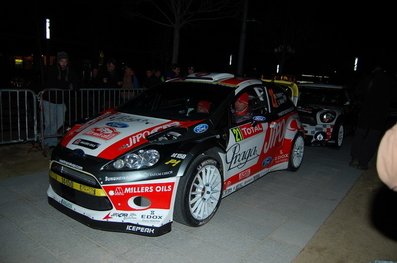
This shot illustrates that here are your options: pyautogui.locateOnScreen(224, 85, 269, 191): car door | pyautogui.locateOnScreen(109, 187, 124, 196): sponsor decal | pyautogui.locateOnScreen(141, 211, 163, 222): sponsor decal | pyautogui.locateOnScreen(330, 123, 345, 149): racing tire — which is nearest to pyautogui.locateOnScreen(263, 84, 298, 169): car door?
pyautogui.locateOnScreen(224, 85, 269, 191): car door

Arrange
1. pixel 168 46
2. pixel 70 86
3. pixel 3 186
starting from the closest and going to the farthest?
pixel 3 186 < pixel 70 86 < pixel 168 46

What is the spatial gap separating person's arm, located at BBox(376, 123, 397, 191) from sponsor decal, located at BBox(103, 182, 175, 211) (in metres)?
2.17

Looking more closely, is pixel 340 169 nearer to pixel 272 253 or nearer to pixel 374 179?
pixel 374 179

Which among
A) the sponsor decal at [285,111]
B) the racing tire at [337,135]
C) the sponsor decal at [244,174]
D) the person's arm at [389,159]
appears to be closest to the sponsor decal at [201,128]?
the sponsor decal at [244,174]

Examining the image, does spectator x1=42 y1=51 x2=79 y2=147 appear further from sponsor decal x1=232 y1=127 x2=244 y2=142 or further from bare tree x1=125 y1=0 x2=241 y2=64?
bare tree x1=125 y1=0 x2=241 y2=64

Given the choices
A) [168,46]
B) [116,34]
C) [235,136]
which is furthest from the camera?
[116,34]

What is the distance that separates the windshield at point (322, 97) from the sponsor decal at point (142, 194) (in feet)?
19.6

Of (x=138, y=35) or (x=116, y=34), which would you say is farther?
(x=138, y=35)

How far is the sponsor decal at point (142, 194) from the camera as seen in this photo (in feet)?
10.6

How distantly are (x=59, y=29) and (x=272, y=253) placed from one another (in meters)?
19.5

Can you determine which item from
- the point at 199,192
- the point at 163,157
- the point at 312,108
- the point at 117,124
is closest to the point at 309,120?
the point at 312,108

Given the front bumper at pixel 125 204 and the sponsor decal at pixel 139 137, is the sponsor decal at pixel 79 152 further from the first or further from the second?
the sponsor decal at pixel 139 137

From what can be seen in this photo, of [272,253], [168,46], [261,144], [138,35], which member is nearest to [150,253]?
[272,253]

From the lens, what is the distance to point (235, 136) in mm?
4242
